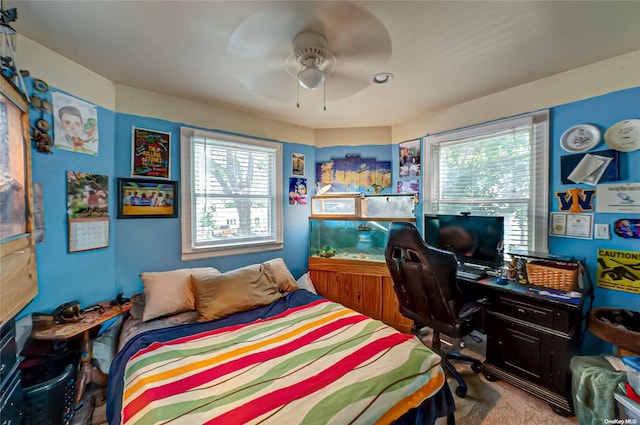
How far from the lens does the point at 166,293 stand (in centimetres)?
206

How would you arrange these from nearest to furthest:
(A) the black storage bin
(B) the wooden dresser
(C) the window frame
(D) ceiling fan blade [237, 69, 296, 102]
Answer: (A) the black storage bin, (D) ceiling fan blade [237, 69, 296, 102], (C) the window frame, (B) the wooden dresser

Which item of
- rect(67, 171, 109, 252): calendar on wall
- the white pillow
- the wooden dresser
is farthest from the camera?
the white pillow

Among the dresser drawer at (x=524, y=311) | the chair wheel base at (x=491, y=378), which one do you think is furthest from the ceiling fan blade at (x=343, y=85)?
the chair wheel base at (x=491, y=378)

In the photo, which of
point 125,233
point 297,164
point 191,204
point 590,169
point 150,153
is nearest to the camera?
point 590,169

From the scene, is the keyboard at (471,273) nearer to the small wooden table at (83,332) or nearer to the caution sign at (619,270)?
the caution sign at (619,270)

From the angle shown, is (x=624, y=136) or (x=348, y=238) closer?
(x=624, y=136)

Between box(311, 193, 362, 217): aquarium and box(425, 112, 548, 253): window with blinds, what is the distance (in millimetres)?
845

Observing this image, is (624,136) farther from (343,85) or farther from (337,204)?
(337,204)

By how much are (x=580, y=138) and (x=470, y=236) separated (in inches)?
43.1

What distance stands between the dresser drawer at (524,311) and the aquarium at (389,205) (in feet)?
3.85

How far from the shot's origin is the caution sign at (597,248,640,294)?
5.64 ft

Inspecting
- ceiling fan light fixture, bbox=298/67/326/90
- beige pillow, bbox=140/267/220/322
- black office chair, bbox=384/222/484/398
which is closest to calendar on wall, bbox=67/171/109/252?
beige pillow, bbox=140/267/220/322

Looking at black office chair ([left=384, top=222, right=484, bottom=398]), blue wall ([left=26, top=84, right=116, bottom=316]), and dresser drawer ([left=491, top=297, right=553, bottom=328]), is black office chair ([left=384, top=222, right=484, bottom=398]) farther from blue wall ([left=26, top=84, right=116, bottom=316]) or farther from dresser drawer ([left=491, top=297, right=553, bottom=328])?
blue wall ([left=26, top=84, right=116, bottom=316])

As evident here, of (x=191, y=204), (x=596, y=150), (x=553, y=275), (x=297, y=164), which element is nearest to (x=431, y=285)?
(x=553, y=275)
